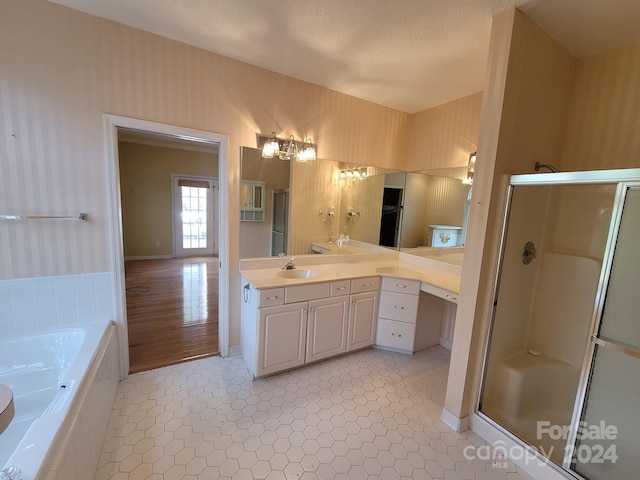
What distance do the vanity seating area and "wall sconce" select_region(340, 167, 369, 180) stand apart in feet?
3.09

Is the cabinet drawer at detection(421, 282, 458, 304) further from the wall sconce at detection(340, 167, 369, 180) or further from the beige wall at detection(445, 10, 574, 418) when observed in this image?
the wall sconce at detection(340, 167, 369, 180)

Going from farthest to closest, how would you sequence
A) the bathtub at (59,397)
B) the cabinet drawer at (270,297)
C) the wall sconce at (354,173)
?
the wall sconce at (354,173)
the cabinet drawer at (270,297)
the bathtub at (59,397)

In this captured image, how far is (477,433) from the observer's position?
188cm

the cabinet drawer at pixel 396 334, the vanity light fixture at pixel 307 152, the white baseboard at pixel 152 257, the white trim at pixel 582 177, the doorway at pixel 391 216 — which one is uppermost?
the vanity light fixture at pixel 307 152

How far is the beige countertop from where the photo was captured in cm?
232

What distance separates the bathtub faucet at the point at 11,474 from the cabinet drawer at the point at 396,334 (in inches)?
98.7

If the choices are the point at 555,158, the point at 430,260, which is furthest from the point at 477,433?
the point at 555,158

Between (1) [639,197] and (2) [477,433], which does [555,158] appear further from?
(2) [477,433]

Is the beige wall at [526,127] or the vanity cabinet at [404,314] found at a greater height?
the beige wall at [526,127]

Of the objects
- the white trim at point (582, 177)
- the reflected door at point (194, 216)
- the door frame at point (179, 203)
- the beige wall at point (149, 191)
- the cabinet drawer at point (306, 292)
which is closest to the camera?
the white trim at point (582, 177)

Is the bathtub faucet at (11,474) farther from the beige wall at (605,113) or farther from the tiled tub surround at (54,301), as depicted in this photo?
the beige wall at (605,113)

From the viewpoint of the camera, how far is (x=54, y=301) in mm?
1975

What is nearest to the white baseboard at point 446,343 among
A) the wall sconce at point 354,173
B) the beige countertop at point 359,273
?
the beige countertop at point 359,273

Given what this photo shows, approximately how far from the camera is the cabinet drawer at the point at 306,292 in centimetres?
226
